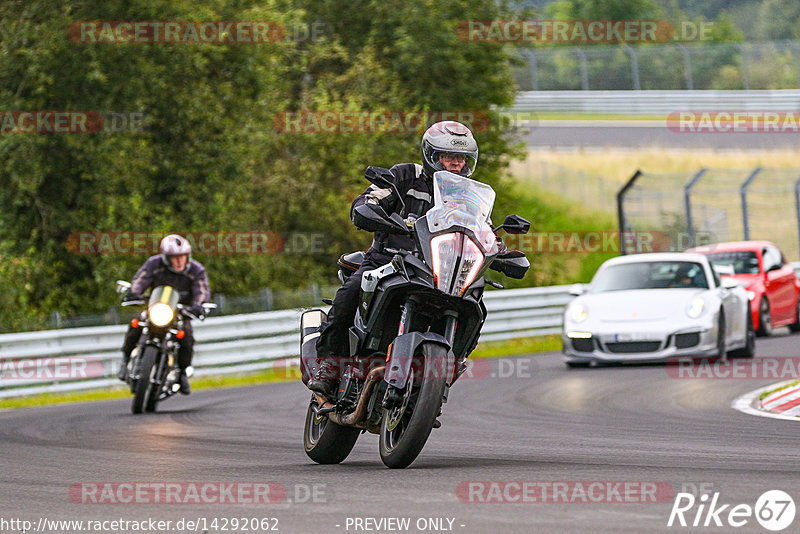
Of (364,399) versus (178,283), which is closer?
(364,399)

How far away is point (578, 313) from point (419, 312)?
34.6ft

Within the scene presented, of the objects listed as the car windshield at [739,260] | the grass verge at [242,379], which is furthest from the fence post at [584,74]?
the car windshield at [739,260]

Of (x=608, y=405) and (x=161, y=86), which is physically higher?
(x=161, y=86)

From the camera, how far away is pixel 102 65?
24609mm

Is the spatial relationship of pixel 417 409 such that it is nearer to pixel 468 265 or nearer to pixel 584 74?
pixel 468 265

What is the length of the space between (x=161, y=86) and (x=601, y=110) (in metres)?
27.4

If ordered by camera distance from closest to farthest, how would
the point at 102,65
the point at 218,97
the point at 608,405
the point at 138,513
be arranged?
the point at 138,513
the point at 608,405
the point at 102,65
the point at 218,97

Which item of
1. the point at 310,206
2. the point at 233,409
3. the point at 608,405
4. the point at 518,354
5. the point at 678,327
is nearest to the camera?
the point at 608,405

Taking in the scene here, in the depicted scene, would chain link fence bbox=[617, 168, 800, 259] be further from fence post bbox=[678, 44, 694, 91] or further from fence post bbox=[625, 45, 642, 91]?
fence post bbox=[625, 45, 642, 91]

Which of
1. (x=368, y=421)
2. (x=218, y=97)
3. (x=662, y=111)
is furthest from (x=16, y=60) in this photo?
(x=662, y=111)

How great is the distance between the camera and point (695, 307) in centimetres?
1764

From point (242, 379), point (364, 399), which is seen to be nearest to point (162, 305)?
point (242, 379)

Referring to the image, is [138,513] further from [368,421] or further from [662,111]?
[662,111]

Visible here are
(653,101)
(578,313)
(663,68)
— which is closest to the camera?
(578,313)
